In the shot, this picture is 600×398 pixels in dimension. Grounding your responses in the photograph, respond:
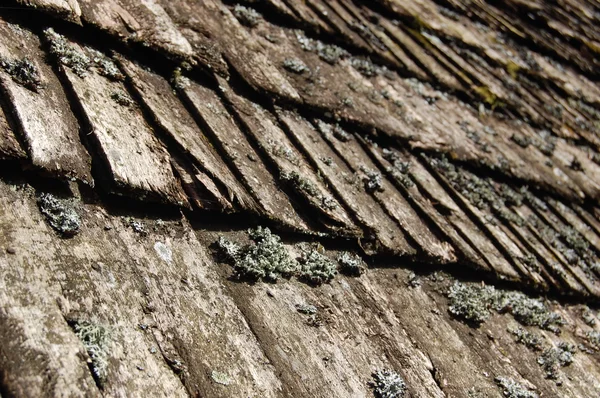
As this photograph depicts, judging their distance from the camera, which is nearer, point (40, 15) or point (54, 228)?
point (54, 228)

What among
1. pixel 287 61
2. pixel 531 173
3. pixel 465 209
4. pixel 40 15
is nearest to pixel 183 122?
pixel 40 15

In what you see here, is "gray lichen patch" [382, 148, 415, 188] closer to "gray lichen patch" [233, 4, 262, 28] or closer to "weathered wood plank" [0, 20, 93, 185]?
"gray lichen patch" [233, 4, 262, 28]

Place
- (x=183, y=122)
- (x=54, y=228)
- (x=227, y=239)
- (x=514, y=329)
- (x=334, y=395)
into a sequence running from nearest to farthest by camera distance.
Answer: (x=54, y=228) < (x=334, y=395) < (x=227, y=239) < (x=183, y=122) < (x=514, y=329)

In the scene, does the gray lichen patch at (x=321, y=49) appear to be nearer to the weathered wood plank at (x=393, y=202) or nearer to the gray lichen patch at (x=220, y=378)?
the weathered wood plank at (x=393, y=202)

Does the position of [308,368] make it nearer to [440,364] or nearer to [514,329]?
[440,364]

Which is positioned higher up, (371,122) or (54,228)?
(371,122)

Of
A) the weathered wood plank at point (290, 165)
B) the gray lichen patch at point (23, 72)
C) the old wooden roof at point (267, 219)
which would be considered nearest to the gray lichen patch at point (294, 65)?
the old wooden roof at point (267, 219)

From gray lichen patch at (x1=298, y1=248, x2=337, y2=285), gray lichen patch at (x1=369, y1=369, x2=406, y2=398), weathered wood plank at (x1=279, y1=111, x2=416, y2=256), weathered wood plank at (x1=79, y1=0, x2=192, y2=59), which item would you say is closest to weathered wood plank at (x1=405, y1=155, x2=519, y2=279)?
weathered wood plank at (x1=279, y1=111, x2=416, y2=256)
